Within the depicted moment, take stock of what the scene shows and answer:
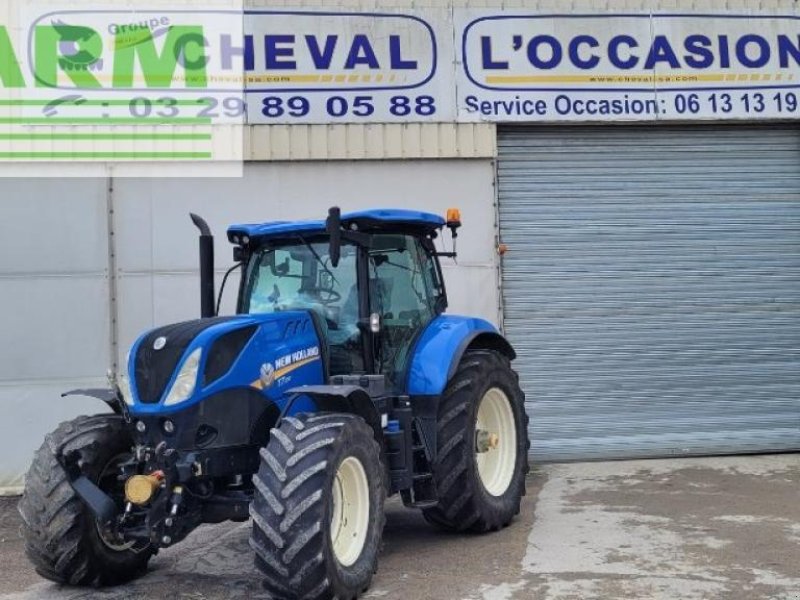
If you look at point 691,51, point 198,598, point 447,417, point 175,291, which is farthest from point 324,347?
point 691,51

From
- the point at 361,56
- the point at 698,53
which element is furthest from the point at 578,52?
the point at 361,56

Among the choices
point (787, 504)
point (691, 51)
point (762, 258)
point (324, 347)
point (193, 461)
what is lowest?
point (787, 504)

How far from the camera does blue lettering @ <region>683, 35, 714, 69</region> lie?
10.8 meters

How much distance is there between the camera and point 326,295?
659cm

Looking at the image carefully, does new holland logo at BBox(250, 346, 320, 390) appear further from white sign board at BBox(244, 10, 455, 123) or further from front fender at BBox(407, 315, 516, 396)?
white sign board at BBox(244, 10, 455, 123)

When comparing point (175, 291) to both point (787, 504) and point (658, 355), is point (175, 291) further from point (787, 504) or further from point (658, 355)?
point (787, 504)

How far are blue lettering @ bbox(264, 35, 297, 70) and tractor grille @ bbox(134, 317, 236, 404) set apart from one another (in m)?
5.32

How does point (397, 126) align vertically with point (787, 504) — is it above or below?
A: above

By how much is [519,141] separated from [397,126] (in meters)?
1.43

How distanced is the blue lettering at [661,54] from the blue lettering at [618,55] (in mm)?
155

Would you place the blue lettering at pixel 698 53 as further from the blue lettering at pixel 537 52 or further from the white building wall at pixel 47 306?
the white building wall at pixel 47 306

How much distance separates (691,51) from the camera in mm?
10805

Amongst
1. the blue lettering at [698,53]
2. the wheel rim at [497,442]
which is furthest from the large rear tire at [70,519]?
the blue lettering at [698,53]

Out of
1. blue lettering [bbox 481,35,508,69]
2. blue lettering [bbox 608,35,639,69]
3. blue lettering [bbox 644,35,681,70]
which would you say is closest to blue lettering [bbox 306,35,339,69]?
blue lettering [bbox 481,35,508,69]
